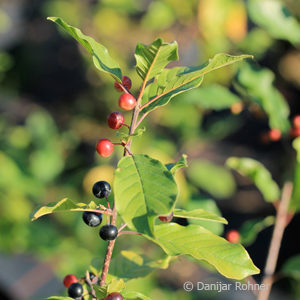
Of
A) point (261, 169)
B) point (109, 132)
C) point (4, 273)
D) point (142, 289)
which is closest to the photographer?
point (261, 169)

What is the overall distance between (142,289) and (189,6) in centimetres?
198

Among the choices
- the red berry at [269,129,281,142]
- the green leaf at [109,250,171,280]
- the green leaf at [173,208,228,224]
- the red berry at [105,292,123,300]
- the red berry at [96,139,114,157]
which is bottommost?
the green leaf at [109,250,171,280]

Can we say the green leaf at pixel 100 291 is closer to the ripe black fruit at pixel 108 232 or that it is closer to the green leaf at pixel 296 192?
the ripe black fruit at pixel 108 232

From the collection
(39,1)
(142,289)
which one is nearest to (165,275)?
(142,289)

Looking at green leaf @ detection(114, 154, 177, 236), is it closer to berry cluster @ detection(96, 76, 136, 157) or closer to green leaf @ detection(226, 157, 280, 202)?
berry cluster @ detection(96, 76, 136, 157)

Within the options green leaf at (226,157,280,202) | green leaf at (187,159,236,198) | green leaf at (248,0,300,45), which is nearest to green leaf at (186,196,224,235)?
green leaf at (226,157,280,202)

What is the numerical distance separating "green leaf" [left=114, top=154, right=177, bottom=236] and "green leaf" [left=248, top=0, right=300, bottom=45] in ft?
2.87

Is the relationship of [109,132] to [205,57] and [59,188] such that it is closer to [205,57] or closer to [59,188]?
[59,188]

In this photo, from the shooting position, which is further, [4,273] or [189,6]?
[189,6]

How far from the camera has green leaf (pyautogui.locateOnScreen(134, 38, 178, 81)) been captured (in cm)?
70

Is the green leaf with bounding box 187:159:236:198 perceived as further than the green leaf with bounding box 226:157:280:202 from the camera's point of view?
Yes

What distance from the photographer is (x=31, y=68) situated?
189 inches

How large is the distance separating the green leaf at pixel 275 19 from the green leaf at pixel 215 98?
25 cm

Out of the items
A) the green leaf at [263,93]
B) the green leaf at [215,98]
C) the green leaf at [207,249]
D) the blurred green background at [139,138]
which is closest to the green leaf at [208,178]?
the blurred green background at [139,138]
